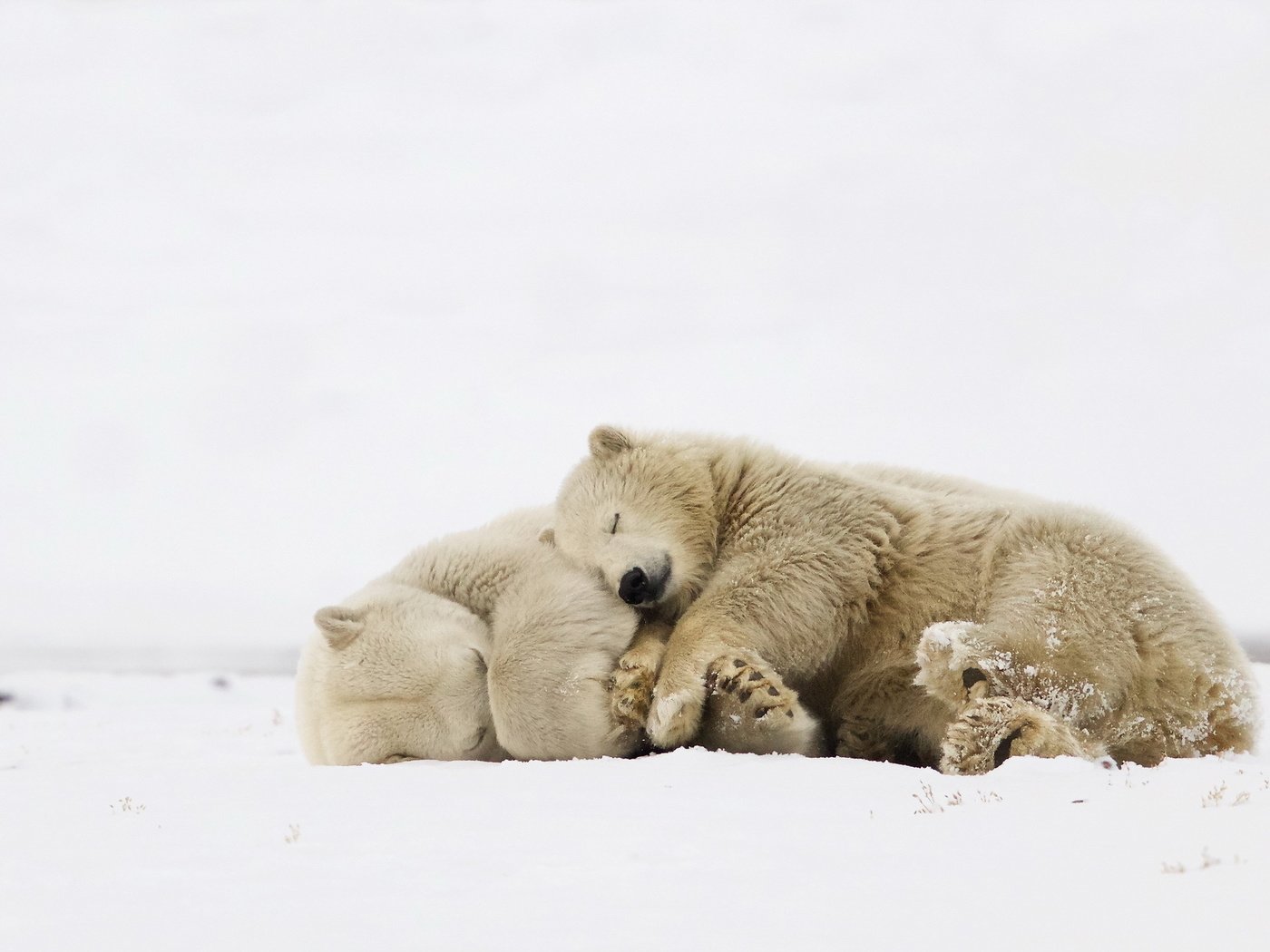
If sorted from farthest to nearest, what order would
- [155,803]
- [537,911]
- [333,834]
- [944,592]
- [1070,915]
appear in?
[944,592]
[155,803]
[333,834]
[537,911]
[1070,915]

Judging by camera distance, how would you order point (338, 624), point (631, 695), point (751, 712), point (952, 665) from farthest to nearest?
point (338, 624) → point (631, 695) → point (751, 712) → point (952, 665)

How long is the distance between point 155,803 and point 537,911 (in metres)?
2.59

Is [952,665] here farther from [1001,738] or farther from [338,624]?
[338,624]

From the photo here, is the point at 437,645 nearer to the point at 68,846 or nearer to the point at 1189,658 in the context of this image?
the point at 68,846

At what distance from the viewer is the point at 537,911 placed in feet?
9.28

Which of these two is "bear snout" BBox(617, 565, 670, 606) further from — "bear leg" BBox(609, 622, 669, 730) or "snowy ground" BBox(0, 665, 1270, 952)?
"snowy ground" BBox(0, 665, 1270, 952)

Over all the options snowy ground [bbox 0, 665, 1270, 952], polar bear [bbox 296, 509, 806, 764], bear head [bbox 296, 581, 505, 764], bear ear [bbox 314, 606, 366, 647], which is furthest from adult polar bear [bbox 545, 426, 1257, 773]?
bear ear [bbox 314, 606, 366, 647]

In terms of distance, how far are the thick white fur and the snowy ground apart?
13.5 inches

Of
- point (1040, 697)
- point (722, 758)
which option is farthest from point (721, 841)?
point (1040, 697)

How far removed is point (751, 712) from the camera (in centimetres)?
528

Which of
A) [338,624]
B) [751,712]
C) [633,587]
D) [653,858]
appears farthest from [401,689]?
[653,858]

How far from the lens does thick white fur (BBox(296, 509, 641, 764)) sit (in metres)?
5.53

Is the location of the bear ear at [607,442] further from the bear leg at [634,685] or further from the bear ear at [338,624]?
the bear ear at [338,624]

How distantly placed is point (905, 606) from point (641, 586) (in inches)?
51.0
